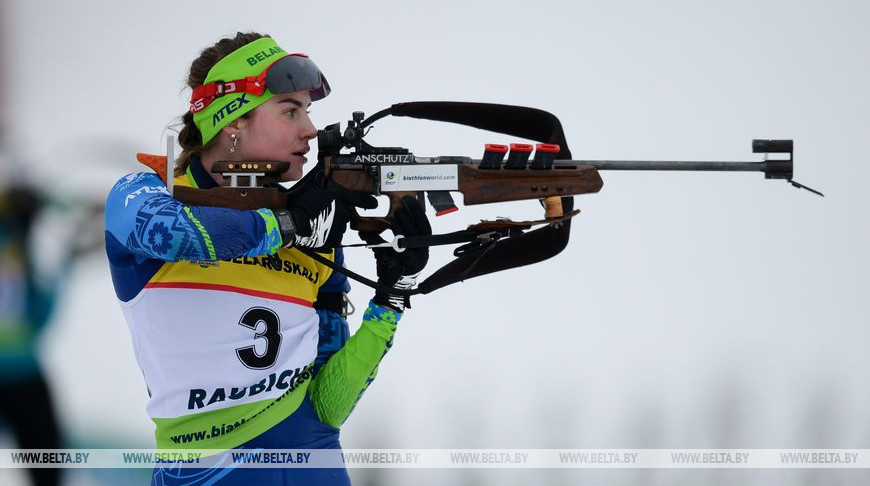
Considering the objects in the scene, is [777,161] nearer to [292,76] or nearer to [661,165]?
[661,165]

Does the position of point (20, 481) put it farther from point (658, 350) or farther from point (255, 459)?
point (658, 350)

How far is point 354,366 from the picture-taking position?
1.85 m

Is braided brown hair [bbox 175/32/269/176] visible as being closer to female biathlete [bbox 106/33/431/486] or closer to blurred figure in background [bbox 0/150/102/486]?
female biathlete [bbox 106/33/431/486]

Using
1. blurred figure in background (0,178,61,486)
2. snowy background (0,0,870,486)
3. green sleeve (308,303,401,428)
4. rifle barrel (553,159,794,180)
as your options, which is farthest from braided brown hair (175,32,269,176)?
blurred figure in background (0,178,61,486)

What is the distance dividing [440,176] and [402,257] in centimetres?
19

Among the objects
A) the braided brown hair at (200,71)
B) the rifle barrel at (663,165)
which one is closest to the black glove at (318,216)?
the braided brown hair at (200,71)

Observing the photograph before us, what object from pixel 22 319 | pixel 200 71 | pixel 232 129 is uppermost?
pixel 200 71

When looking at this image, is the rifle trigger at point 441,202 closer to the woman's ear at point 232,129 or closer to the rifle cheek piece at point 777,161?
the woman's ear at point 232,129

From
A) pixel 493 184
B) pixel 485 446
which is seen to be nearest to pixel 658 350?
pixel 485 446

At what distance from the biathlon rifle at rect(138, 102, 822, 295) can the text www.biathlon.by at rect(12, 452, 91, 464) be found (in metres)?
1.66

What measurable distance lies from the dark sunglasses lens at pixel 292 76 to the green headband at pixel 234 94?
0.02 meters

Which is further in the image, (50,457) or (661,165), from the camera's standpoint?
(50,457)

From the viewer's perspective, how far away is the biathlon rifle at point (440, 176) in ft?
5.66

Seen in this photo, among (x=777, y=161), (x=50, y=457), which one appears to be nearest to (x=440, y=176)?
(x=777, y=161)
